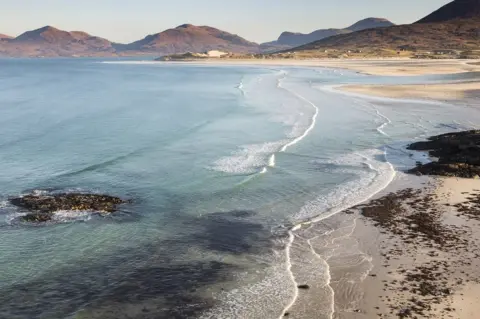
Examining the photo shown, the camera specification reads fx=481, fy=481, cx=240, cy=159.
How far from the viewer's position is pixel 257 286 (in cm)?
1247

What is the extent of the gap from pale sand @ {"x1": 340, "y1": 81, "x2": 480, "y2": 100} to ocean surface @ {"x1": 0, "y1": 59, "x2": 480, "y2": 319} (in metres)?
11.3

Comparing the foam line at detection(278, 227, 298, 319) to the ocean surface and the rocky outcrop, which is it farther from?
the rocky outcrop

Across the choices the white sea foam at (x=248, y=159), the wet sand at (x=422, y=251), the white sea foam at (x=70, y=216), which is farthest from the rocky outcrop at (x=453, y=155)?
the white sea foam at (x=70, y=216)

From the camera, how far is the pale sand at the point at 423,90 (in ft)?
179

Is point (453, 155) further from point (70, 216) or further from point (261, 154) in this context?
point (70, 216)

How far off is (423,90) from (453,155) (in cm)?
3985

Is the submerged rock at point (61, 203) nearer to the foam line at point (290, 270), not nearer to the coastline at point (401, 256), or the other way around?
the foam line at point (290, 270)

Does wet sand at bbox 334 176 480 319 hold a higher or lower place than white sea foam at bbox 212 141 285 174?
lower

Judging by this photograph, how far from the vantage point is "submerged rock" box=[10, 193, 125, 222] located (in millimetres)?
17766

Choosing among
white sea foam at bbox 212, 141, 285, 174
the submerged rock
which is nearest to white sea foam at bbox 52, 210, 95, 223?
the submerged rock

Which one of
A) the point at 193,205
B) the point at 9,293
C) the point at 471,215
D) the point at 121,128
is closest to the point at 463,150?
the point at 471,215

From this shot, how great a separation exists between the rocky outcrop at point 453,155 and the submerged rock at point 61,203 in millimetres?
14158

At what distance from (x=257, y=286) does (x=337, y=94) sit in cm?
4985

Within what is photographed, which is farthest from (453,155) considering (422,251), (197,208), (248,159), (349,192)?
(197,208)
